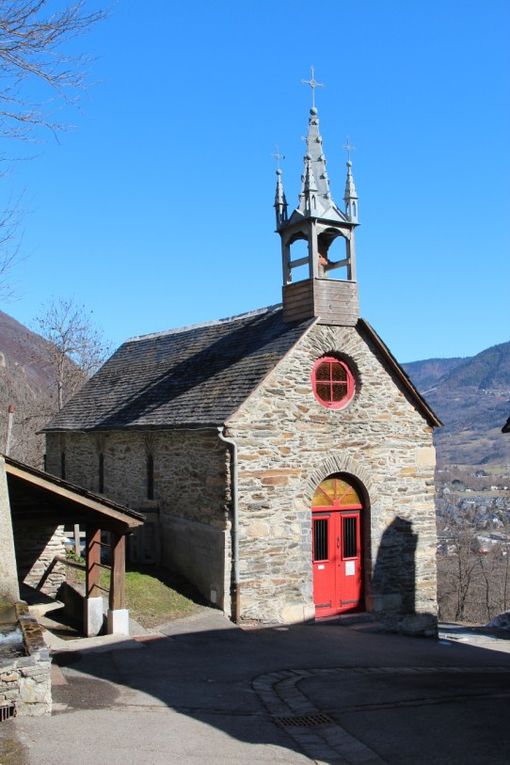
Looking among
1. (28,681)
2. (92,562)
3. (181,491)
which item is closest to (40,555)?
(181,491)

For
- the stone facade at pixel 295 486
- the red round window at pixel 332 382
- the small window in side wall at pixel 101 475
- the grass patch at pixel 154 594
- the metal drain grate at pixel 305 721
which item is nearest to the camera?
the metal drain grate at pixel 305 721

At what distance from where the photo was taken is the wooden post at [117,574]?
13969mm

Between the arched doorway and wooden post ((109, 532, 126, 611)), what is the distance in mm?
5420

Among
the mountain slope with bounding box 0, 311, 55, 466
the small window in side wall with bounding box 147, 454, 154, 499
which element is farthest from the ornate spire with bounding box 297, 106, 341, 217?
the mountain slope with bounding box 0, 311, 55, 466

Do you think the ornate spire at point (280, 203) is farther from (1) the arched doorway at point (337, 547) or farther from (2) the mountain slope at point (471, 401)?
(2) the mountain slope at point (471, 401)

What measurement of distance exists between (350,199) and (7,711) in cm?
1511

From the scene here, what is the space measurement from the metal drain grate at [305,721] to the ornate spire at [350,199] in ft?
42.6

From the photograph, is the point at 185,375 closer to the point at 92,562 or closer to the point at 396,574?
the point at 92,562

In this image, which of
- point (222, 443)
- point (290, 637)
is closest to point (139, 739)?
point (290, 637)

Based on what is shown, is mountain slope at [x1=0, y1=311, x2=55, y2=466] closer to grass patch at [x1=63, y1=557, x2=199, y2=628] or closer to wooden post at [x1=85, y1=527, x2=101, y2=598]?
grass patch at [x1=63, y1=557, x2=199, y2=628]

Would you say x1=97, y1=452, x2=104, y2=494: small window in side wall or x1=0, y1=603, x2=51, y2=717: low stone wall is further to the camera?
x1=97, y1=452, x2=104, y2=494: small window in side wall

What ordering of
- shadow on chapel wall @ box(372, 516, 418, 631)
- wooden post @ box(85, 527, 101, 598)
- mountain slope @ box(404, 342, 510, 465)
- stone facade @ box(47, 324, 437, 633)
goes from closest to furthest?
wooden post @ box(85, 527, 101, 598), stone facade @ box(47, 324, 437, 633), shadow on chapel wall @ box(372, 516, 418, 631), mountain slope @ box(404, 342, 510, 465)

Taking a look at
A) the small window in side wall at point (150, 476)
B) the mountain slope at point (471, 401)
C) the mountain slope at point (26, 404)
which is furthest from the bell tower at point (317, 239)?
the mountain slope at point (471, 401)

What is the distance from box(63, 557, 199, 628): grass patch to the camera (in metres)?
15.9
